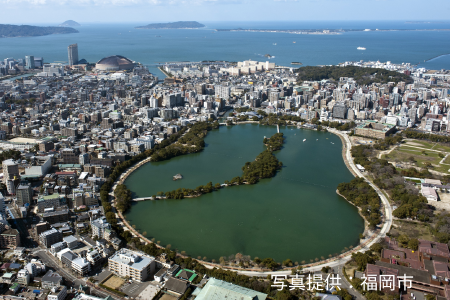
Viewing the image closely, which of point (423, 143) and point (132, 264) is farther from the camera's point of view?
point (423, 143)

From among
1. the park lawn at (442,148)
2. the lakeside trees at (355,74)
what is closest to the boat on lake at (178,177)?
the park lawn at (442,148)

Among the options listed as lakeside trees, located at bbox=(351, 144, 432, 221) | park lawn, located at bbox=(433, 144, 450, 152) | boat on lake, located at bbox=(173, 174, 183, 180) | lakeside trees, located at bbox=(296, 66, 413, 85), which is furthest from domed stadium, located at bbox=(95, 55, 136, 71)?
park lawn, located at bbox=(433, 144, 450, 152)

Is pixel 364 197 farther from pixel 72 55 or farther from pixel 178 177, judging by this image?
pixel 72 55

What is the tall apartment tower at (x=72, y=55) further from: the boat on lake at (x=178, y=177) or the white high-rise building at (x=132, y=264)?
the white high-rise building at (x=132, y=264)

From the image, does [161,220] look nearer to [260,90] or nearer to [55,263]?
[55,263]

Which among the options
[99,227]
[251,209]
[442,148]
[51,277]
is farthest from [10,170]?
[442,148]

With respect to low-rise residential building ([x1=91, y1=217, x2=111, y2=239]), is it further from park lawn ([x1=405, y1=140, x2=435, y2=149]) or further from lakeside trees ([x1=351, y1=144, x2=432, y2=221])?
park lawn ([x1=405, y1=140, x2=435, y2=149])
